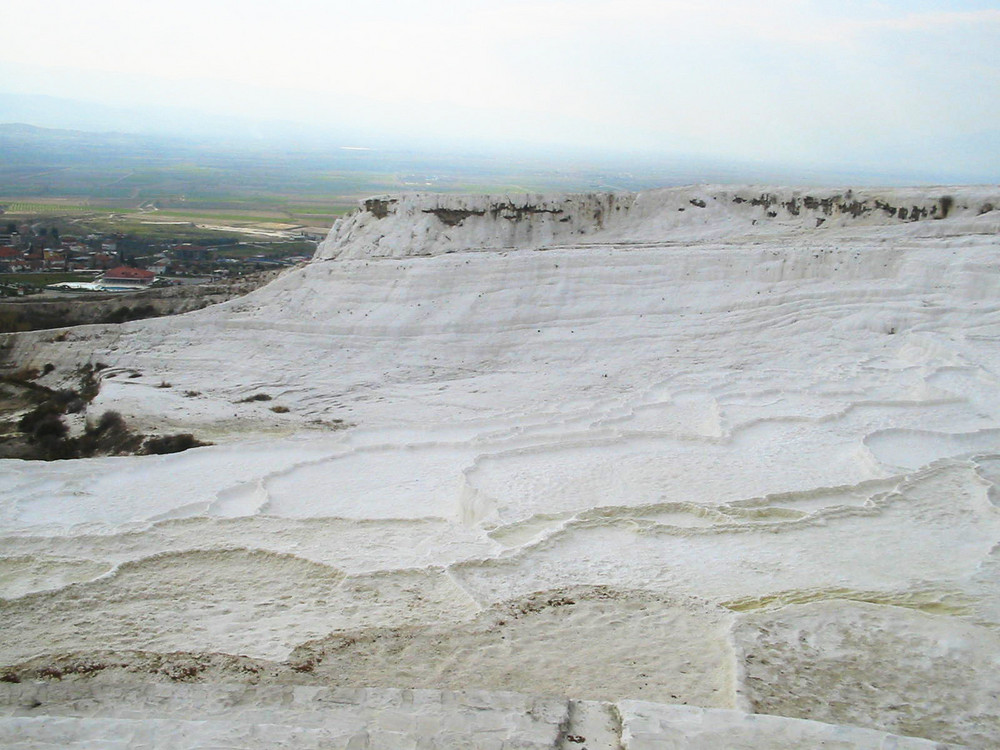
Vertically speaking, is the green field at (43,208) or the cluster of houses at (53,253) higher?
the green field at (43,208)

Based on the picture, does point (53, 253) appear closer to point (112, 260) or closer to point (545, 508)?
point (112, 260)

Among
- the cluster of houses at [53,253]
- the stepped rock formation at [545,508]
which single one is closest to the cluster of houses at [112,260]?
the cluster of houses at [53,253]

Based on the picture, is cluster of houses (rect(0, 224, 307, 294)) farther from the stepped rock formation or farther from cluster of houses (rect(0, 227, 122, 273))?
the stepped rock formation

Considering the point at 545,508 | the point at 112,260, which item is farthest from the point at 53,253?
the point at 545,508

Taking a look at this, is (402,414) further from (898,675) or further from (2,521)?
(898,675)

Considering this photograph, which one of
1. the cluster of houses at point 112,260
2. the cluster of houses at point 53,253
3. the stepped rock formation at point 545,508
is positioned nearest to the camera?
the stepped rock formation at point 545,508

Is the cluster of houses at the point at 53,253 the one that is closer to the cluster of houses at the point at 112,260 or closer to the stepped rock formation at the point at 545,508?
the cluster of houses at the point at 112,260

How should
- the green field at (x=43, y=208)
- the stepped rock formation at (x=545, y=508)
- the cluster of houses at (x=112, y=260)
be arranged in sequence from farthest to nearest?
the green field at (x=43, y=208) < the cluster of houses at (x=112, y=260) < the stepped rock formation at (x=545, y=508)


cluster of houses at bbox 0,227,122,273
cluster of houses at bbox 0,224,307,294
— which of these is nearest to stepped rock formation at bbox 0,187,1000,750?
cluster of houses at bbox 0,224,307,294

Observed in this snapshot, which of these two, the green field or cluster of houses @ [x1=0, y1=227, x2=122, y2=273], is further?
the green field
